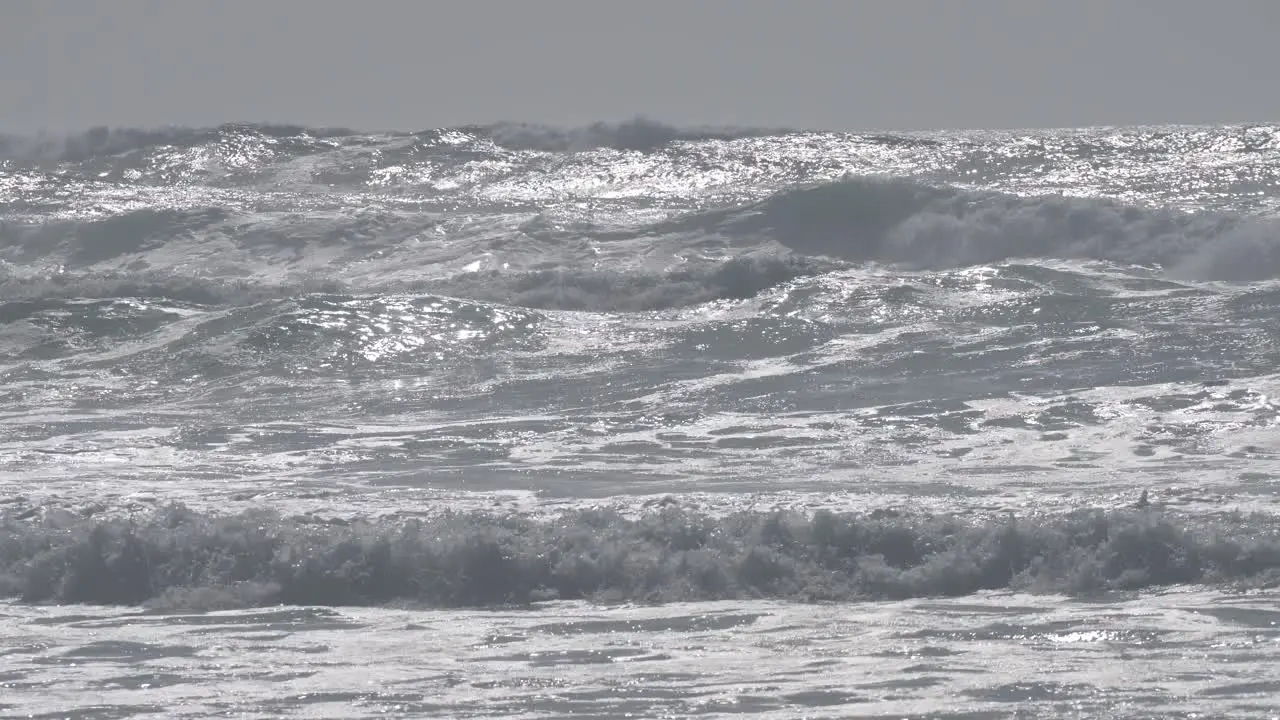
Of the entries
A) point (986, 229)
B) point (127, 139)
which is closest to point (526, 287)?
point (986, 229)

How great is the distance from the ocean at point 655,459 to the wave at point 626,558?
0.06ft

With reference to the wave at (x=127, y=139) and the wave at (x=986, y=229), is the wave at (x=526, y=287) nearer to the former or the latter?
the wave at (x=986, y=229)

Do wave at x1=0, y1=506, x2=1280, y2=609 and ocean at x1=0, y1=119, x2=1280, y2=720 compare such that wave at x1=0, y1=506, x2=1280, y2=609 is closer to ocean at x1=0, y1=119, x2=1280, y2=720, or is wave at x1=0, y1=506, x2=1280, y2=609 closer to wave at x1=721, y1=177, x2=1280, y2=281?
ocean at x1=0, y1=119, x2=1280, y2=720

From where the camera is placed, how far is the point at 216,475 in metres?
8.60

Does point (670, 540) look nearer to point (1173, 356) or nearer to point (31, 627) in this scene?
point (31, 627)

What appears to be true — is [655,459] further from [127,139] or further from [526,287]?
[127,139]

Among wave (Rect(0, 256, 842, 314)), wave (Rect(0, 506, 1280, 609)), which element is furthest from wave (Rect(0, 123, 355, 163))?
wave (Rect(0, 506, 1280, 609))

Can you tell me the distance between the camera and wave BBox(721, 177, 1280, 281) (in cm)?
1747

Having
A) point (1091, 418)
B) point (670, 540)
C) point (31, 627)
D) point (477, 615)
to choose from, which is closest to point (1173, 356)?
point (1091, 418)

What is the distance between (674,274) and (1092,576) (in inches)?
432

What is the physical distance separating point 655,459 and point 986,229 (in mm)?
11118

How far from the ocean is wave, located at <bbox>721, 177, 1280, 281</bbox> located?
0.07 metres

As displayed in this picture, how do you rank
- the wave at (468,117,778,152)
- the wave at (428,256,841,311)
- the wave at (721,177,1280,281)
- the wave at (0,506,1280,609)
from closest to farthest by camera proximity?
1. the wave at (0,506,1280,609)
2. the wave at (428,256,841,311)
3. the wave at (721,177,1280,281)
4. the wave at (468,117,778,152)

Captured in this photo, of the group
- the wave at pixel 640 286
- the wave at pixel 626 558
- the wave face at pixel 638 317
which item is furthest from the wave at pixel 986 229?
the wave at pixel 626 558
